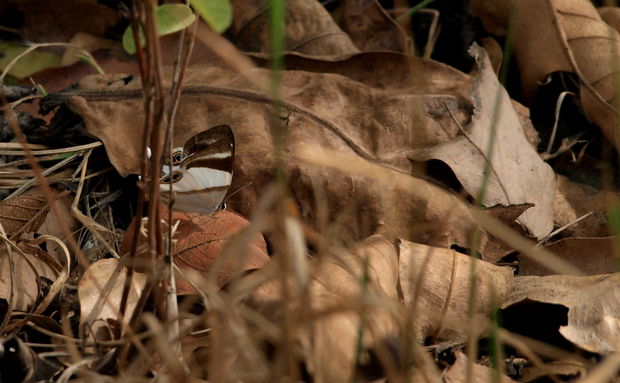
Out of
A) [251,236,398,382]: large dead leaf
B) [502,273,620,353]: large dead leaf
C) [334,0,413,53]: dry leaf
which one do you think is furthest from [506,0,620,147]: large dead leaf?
[251,236,398,382]: large dead leaf

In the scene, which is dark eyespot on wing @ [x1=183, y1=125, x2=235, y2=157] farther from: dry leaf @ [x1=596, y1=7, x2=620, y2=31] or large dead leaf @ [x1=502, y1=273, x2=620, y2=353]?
dry leaf @ [x1=596, y1=7, x2=620, y2=31]

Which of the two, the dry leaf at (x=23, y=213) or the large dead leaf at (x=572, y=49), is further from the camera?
the large dead leaf at (x=572, y=49)

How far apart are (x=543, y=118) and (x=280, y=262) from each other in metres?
1.65

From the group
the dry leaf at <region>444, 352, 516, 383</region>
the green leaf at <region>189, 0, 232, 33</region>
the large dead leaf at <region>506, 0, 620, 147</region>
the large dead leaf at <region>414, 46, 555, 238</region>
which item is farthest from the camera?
the large dead leaf at <region>506, 0, 620, 147</region>

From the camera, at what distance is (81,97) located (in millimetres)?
2189

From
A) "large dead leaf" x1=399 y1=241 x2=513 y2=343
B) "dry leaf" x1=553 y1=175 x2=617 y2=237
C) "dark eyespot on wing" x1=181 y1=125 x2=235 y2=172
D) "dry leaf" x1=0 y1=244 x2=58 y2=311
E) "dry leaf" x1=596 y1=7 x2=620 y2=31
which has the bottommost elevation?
"dry leaf" x1=553 y1=175 x2=617 y2=237

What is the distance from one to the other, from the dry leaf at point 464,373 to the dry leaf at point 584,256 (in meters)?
0.46

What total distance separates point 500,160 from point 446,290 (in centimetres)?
52

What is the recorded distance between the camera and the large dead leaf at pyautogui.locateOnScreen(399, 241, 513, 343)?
5.34ft

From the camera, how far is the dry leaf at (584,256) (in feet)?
6.17

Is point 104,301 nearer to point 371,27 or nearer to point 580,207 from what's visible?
point 580,207

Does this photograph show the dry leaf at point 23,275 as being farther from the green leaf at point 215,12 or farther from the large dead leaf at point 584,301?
the large dead leaf at point 584,301

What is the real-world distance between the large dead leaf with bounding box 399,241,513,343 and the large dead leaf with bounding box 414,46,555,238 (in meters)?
0.26

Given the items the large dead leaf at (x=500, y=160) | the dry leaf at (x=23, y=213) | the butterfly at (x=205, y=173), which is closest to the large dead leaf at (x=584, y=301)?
the large dead leaf at (x=500, y=160)
